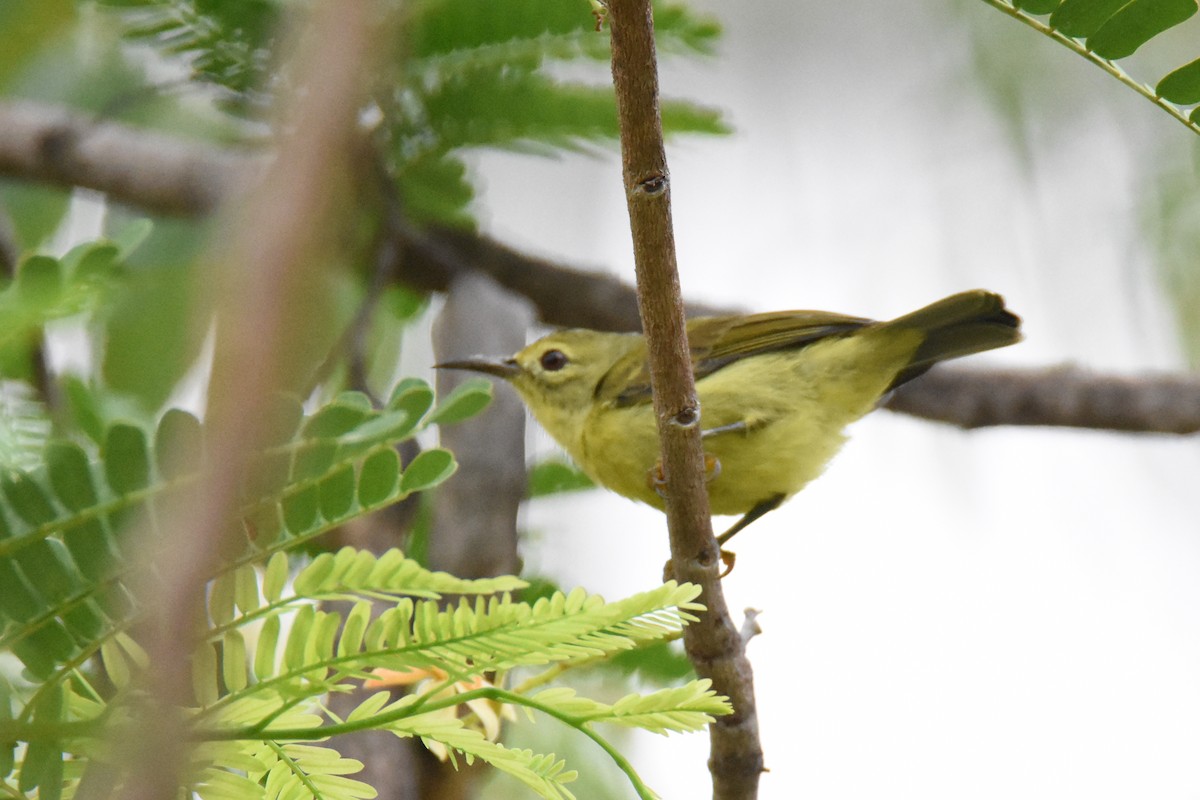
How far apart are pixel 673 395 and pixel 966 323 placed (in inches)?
56.5

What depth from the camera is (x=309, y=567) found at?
3.38 ft

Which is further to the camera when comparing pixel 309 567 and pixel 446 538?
pixel 446 538

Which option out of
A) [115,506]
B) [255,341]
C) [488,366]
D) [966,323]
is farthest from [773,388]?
[255,341]

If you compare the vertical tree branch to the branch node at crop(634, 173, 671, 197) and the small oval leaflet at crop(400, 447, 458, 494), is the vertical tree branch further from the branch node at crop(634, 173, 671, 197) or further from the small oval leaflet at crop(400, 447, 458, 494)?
the small oval leaflet at crop(400, 447, 458, 494)

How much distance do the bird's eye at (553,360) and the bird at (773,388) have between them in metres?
0.26

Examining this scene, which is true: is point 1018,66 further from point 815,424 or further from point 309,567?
point 309,567

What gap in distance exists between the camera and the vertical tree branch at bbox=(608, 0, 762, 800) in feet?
3.66

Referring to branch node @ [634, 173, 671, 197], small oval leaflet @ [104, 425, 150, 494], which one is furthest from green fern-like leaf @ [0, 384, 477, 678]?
branch node @ [634, 173, 671, 197]

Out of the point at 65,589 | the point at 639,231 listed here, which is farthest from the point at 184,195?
the point at 65,589

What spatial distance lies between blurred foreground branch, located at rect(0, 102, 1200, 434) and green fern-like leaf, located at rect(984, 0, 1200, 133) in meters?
1.75

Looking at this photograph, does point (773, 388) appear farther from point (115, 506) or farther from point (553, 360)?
point (115, 506)

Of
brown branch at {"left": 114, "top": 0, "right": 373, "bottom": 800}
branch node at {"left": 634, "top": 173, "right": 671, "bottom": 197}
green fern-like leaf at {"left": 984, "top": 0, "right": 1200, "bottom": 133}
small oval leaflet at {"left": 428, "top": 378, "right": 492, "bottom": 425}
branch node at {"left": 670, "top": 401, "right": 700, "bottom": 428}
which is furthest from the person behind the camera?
branch node at {"left": 670, "top": 401, "right": 700, "bottom": 428}

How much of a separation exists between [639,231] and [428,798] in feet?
3.50

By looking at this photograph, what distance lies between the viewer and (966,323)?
2707 millimetres
